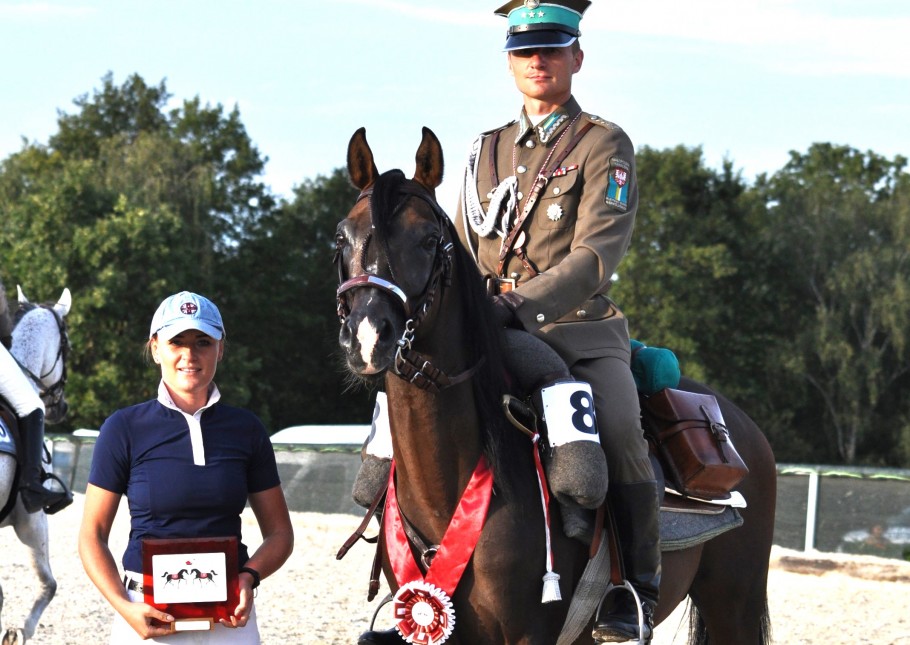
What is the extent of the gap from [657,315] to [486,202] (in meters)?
42.9

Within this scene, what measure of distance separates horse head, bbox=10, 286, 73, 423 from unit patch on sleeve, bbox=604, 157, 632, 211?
6.06m

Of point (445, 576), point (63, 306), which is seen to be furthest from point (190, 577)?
point (63, 306)

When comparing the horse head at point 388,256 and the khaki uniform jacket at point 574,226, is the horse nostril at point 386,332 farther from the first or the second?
the khaki uniform jacket at point 574,226

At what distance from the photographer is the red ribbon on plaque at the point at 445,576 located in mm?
4578

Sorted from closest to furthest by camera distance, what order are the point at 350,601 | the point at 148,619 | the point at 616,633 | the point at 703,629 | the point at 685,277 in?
the point at 148,619
the point at 616,633
the point at 703,629
the point at 350,601
the point at 685,277

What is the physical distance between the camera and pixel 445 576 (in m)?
4.60

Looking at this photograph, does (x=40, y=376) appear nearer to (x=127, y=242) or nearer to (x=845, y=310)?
(x=127, y=242)

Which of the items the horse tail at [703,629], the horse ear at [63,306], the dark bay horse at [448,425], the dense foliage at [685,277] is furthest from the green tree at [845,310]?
the dark bay horse at [448,425]

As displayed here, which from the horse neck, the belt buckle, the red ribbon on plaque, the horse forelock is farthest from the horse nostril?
the belt buckle

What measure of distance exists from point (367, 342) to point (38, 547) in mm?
6055

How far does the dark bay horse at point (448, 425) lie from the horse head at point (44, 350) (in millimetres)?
5952

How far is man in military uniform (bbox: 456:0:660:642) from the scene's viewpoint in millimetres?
5051

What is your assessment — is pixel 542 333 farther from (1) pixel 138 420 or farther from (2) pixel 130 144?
(2) pixel 130 144

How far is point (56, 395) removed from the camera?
10461 mm
